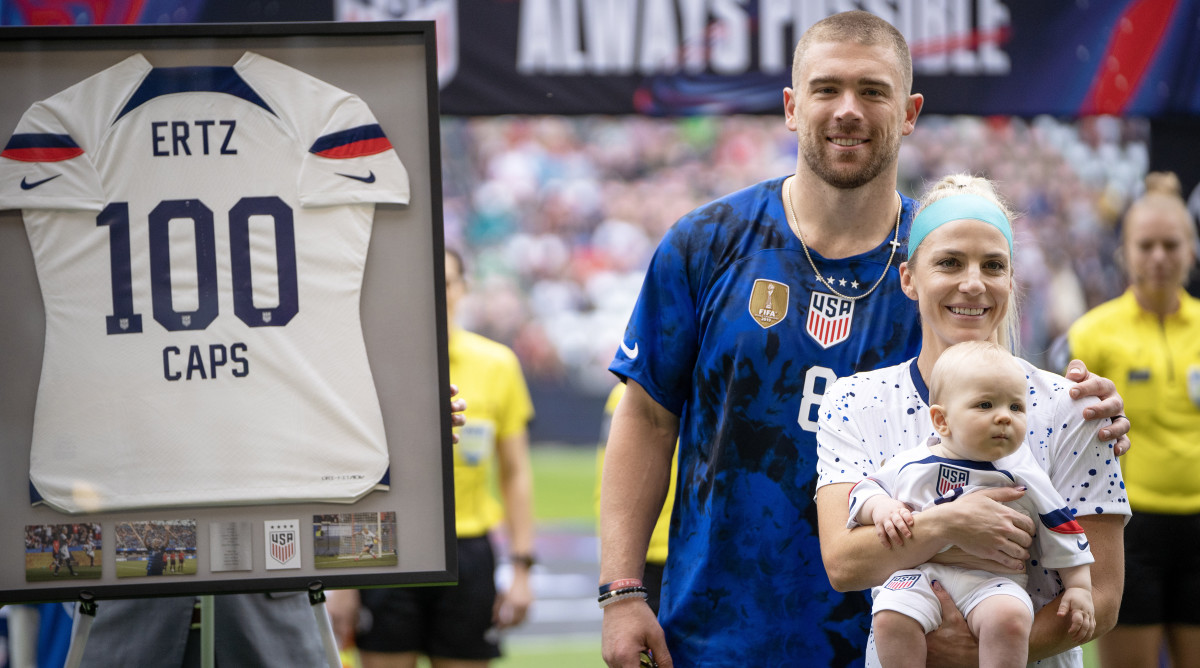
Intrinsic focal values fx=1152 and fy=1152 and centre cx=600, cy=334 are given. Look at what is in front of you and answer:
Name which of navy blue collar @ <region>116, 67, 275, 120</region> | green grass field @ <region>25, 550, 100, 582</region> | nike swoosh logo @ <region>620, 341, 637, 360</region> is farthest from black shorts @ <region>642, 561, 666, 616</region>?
navy blue collar @ <region>116, 67, 275, 120</region>

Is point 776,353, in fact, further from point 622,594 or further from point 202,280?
point 202,280

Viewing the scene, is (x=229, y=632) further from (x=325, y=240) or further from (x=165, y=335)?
(x=325, y=240)

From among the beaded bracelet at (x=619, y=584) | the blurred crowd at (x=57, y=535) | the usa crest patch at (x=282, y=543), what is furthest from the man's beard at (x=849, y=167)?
the blurred crowd at (x=57, y=535)

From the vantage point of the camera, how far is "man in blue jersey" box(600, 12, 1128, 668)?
7.47 ft

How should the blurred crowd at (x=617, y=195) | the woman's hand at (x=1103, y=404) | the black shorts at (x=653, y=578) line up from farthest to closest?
the blurred crowd at (x=617, y=195)
the black shorts at (x=653, y=578)
the woman's hand at (x=1103, y=404)

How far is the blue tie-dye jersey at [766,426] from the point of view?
90.4 inches

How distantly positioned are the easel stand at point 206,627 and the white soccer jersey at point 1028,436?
3.35 ft

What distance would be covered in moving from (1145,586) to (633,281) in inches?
518

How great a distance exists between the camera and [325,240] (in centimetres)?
226

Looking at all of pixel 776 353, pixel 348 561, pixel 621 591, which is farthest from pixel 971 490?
pixel 348 561

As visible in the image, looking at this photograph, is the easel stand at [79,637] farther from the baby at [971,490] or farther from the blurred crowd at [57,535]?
the baby at [971,490]

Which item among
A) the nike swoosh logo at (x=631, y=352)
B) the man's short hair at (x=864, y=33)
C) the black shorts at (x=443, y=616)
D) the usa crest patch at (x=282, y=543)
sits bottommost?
the black shorts at (x=443, y=616)

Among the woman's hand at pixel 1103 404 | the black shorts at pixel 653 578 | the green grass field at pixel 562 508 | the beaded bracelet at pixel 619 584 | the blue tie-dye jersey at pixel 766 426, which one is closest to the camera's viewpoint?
the woman's hand at pixel 1103 404

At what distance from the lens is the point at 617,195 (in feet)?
62.1
